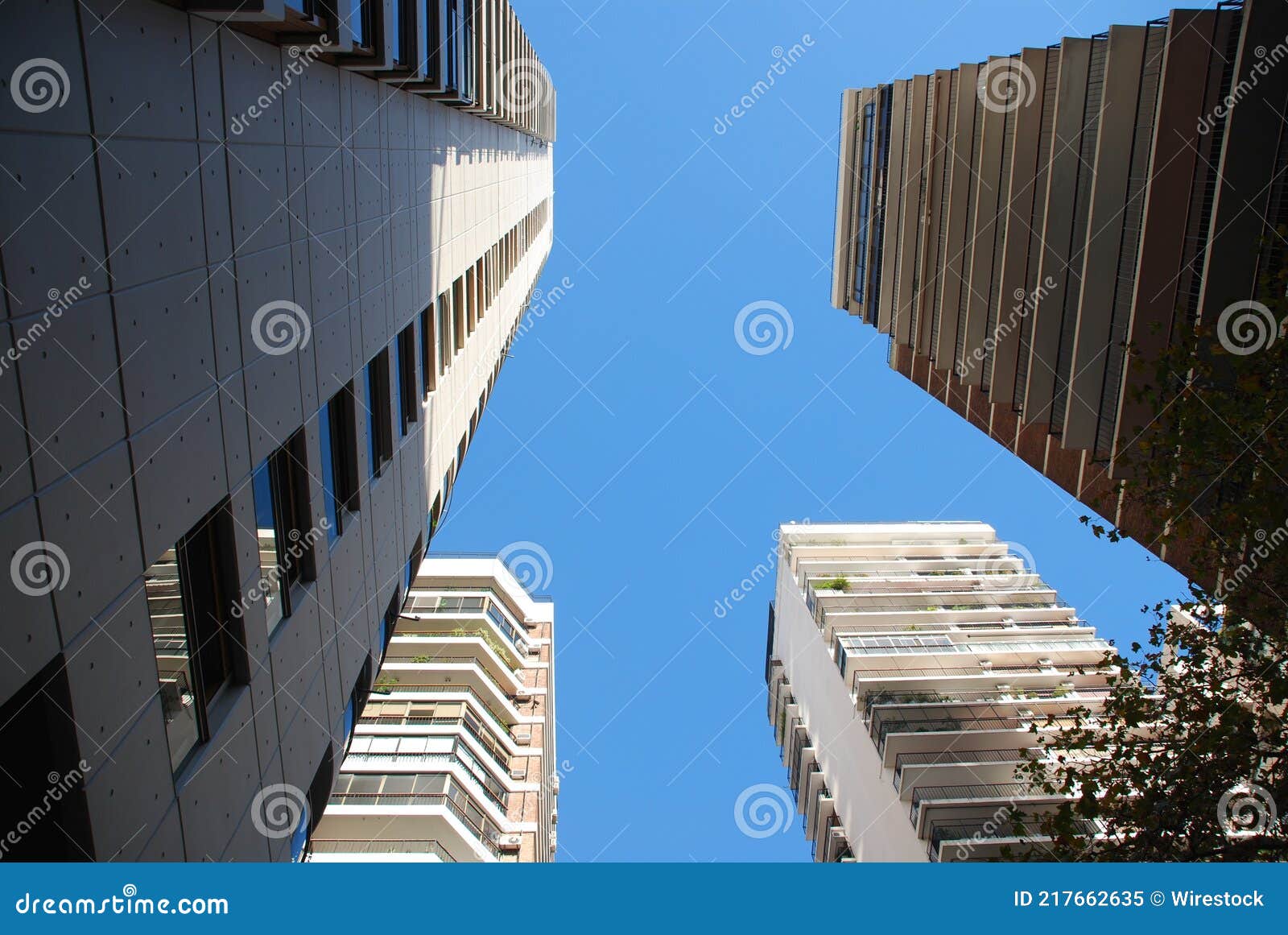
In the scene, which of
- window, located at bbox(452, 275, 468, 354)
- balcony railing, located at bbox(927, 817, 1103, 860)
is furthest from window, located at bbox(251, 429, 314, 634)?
balcony railing, located at bbox(927, 817, 1103, 860)

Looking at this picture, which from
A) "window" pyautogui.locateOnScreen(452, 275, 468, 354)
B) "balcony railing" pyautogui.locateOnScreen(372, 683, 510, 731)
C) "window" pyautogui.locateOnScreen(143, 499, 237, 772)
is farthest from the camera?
"balcony railing" pyautogui.locateOnScreen(372, 683, 510, 731)

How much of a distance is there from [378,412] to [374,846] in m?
13.9

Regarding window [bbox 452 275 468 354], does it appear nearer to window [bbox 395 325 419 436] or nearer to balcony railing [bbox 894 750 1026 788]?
window [bbox 395 325 419 436]

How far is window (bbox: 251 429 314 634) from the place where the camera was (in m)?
10.7

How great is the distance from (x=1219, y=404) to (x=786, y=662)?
44210 mm

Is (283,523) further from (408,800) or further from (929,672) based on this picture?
Answer: (929,672)

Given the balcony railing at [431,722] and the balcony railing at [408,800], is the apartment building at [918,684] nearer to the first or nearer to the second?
Answer: the balcony railing at [408,800]

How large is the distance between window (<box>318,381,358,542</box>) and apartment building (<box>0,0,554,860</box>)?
6 centimetres

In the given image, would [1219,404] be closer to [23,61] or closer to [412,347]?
[23,61]

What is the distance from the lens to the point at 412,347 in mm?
18781

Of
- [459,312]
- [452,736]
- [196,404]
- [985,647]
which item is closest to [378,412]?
[196,404]

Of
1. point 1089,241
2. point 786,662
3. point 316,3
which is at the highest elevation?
point 786,662

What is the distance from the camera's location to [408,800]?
984 inches
